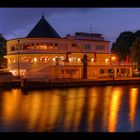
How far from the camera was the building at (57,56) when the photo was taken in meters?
25.5

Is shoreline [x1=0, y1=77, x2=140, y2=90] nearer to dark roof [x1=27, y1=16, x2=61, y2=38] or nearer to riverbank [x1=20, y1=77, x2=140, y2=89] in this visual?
riverbank [x1=20, y1=77, x2=140, y2=89]

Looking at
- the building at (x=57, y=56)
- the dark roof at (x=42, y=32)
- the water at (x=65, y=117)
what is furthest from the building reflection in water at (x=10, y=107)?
the dark roof at (x=42, y=32)

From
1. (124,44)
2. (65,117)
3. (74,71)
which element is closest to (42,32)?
(74,71)

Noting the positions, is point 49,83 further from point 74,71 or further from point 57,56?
point 57,56

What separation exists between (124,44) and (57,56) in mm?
10904

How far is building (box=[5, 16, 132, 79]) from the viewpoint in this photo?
25.5m

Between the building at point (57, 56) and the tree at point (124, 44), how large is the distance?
4215mm

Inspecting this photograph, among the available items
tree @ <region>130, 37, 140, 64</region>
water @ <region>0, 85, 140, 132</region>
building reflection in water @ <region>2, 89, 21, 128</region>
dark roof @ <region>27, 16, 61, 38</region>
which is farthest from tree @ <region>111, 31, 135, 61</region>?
building reflection in water @ <region>2, 89, 21, 128</region>

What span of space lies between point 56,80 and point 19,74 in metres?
4.26

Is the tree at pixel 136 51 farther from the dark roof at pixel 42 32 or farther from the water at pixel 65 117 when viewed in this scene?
the water at pixel 65 117

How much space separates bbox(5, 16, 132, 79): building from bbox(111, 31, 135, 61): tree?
422 cm

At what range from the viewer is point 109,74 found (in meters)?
27.9
